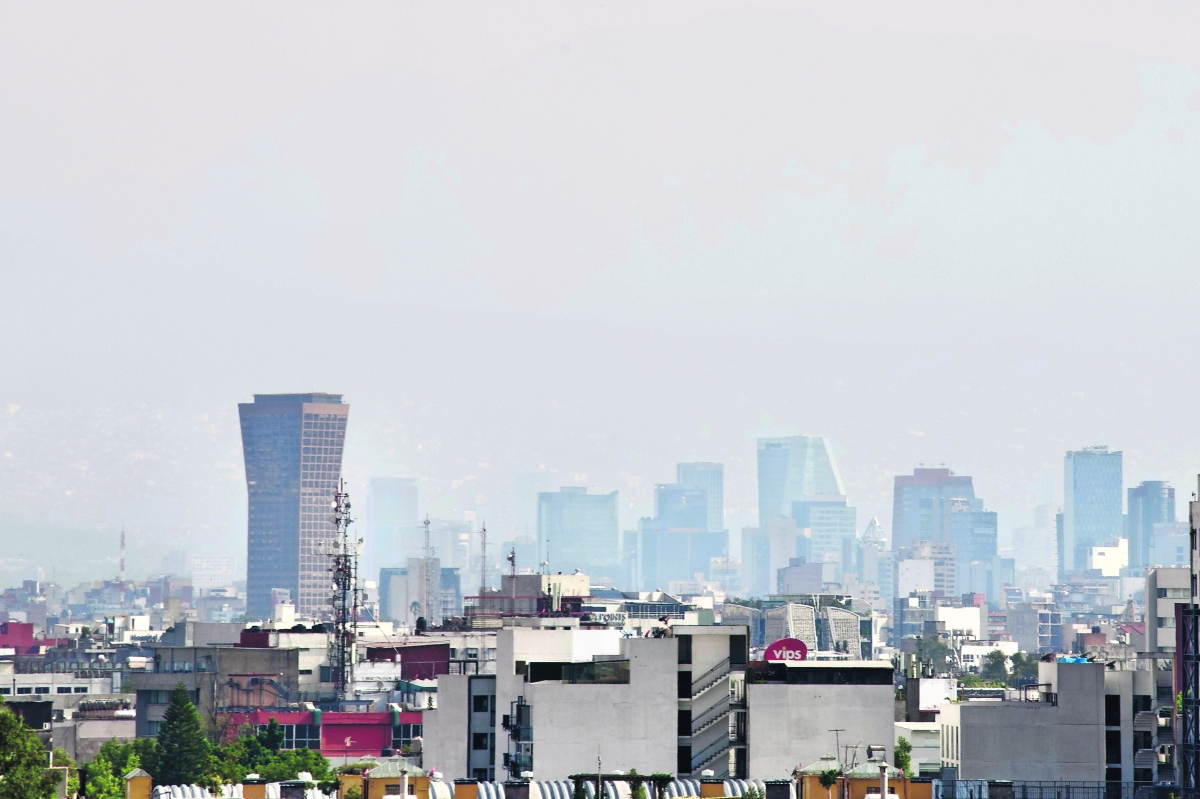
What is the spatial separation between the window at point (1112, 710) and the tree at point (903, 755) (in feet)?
18.6

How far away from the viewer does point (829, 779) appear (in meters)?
55.3

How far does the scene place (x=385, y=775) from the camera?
59000mm

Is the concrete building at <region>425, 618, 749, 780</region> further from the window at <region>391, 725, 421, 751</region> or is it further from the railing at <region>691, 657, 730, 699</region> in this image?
the window at <region>391, 725, 421, 751</region>

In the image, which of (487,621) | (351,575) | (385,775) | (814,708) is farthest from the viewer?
(487,621)

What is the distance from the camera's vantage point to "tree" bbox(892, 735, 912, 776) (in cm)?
7356

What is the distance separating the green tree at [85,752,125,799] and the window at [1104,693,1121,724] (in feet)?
93.4

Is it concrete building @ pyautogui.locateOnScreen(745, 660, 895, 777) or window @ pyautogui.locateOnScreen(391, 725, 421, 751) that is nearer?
concrete building @ pyautogui.locateOnScreen(745, 660, 895, 777)

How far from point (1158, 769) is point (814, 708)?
10.0m

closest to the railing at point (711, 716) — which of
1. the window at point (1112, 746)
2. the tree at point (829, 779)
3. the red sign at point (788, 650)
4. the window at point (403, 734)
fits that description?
the window at point (1112, 746)

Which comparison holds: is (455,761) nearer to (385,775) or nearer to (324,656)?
(385,775)

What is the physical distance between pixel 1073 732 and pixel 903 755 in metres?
5.29

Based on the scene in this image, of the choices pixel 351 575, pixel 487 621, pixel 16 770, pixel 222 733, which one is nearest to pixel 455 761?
pixel 16 770

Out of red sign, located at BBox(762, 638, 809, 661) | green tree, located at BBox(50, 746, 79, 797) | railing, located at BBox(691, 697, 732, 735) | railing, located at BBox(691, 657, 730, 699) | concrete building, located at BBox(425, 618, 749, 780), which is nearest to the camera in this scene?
green tree, located at BBox(50, 746, 79, 797)

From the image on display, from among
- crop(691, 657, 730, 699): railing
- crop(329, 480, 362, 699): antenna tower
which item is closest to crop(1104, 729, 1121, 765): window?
crop(691, 657, 730, 699): railing
